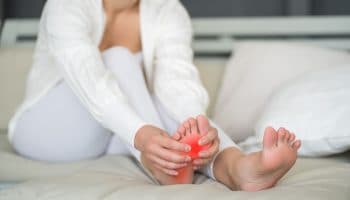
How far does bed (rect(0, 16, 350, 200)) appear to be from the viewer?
32.8 inches

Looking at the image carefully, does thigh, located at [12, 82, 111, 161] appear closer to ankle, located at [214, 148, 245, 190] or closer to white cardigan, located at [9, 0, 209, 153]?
white cardigan, located at [9, 0, 209, 153]

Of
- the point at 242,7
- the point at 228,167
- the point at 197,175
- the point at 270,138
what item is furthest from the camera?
the point at 242,7

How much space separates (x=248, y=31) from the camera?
1907 mm

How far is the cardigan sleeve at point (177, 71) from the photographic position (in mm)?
1180

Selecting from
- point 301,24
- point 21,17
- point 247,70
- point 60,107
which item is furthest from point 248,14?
point 60,107

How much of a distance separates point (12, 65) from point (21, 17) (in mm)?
449

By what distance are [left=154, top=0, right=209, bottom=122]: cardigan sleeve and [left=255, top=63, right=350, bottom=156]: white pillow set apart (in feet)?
0.60

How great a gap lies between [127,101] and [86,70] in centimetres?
11

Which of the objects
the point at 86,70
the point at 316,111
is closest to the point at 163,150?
the point at 86,70

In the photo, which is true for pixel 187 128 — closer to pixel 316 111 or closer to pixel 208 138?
pixel 208 138

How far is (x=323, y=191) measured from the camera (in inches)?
32.7

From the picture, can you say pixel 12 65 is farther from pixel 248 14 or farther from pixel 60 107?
pixel 248 14

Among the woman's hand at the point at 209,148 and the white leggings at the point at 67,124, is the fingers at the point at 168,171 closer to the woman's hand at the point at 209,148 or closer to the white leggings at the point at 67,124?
the woman's hand at the point at 209,148

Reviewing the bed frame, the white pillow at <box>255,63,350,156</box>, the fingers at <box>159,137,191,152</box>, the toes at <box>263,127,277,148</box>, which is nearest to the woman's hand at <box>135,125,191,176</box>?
the fingers at <box>159,137,191,152</box>
